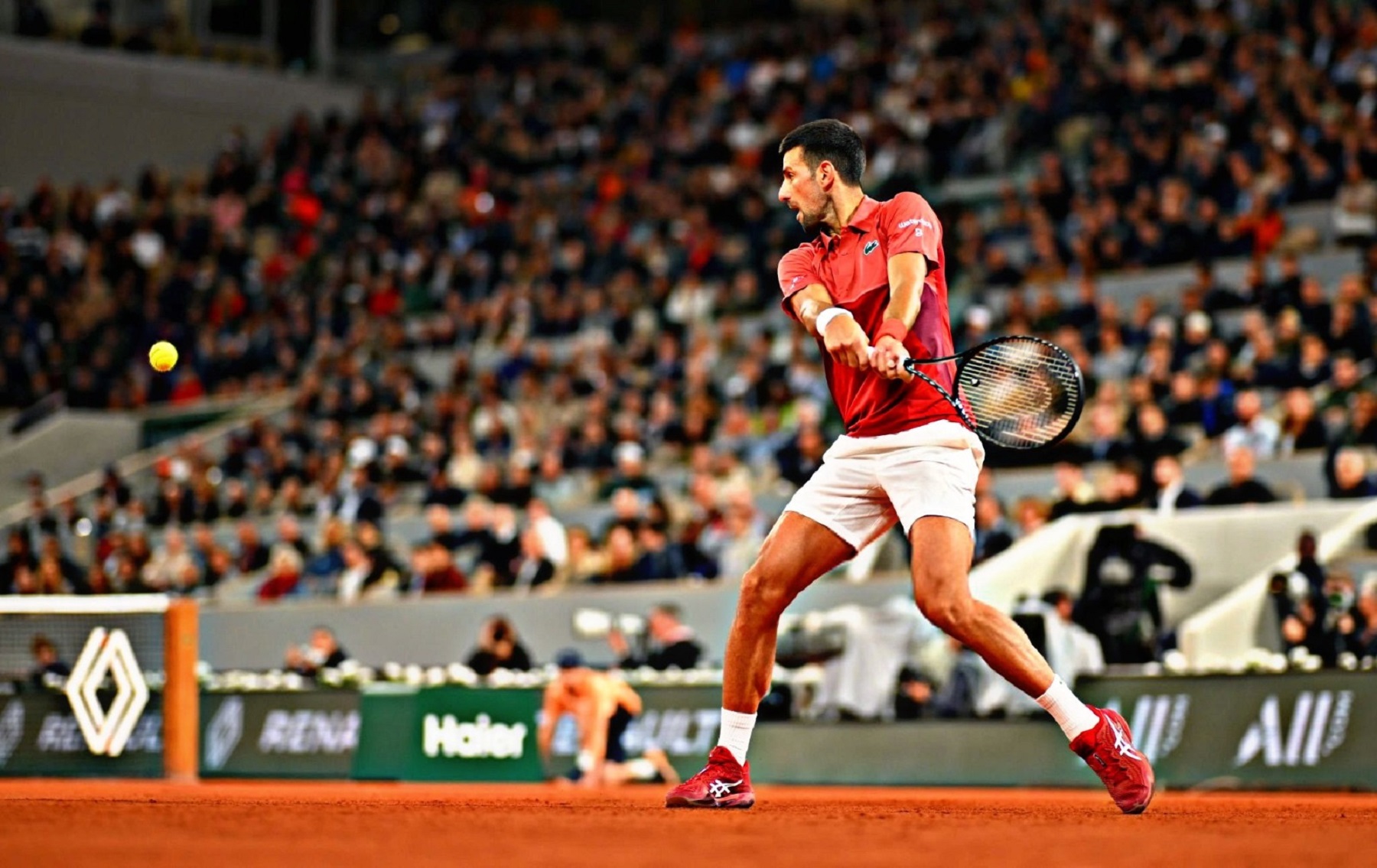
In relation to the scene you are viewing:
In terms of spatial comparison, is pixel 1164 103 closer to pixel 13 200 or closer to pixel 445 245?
pixel 445 245

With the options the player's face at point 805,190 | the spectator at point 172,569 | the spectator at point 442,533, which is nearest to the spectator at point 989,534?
the spectator at point 442,533

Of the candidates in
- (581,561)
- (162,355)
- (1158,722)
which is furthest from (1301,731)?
(162,355)

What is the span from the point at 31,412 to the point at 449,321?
624 centimetres

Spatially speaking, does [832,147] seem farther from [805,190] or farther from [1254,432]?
[1254,432]

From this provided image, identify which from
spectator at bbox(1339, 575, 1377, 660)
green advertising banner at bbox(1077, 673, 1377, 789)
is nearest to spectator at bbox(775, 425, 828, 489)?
green advertising banner at bbox(1077, 673, 1377, 789)

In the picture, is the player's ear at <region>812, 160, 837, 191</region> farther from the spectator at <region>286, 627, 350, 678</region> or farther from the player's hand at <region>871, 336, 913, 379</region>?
the spectator at <region>286, 627, 350, 678</region>

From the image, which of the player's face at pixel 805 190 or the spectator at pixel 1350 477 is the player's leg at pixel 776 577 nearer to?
the player's face at pixel 805 190

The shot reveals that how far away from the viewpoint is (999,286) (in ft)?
76.4

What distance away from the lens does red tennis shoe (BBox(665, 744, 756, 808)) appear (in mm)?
8039

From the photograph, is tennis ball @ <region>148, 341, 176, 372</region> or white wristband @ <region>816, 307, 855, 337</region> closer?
white wristband @ <region>816, 307, 855, 337</region>

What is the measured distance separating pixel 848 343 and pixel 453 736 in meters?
9.80

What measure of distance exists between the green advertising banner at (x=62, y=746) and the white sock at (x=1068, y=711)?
31.6 ft

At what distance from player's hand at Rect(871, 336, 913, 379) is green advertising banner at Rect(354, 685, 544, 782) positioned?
30.6 feet

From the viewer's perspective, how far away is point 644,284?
27891 millimetres
